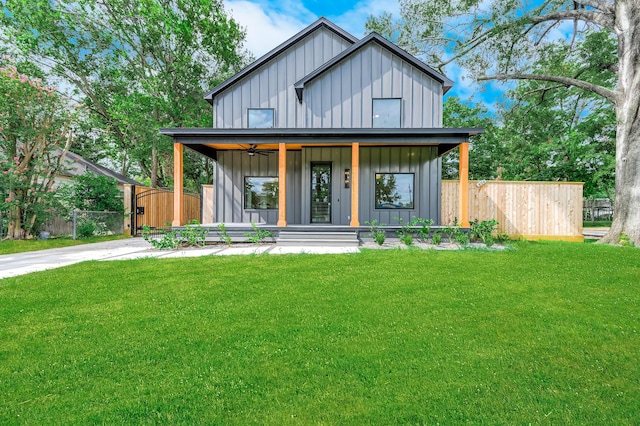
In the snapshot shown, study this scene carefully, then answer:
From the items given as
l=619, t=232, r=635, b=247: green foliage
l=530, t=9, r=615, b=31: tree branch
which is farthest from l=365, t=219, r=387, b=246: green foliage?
l=530, t=9, r=615, b=31: tree branch

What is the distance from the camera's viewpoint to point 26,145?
9781mm

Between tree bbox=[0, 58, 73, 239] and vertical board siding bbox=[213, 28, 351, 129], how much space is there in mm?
5342

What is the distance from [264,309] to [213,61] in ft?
62.0

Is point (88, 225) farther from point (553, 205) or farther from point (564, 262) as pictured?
point (553, 205)

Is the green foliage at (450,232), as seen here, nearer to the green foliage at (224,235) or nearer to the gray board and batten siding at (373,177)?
the gray board and batten siding at (373,177)

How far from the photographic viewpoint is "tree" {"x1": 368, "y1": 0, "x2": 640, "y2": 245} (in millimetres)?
9211

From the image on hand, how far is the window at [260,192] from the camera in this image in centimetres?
1152

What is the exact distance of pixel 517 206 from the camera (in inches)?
397

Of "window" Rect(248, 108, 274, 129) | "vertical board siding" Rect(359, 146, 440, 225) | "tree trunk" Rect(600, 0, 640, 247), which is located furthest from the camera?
"window" Rect(248, 108, 274, 129)

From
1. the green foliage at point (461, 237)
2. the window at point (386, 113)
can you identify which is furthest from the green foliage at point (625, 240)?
the window at point (386, 113)

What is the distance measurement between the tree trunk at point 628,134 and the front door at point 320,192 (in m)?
8.99

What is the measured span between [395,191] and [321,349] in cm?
871

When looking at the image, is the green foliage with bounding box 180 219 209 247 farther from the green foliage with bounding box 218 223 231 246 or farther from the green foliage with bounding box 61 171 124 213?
the green foliage with bounding box 61 171 124 213

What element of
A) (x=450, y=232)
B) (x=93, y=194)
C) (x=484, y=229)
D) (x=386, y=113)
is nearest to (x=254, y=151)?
(x=386, y=113)
